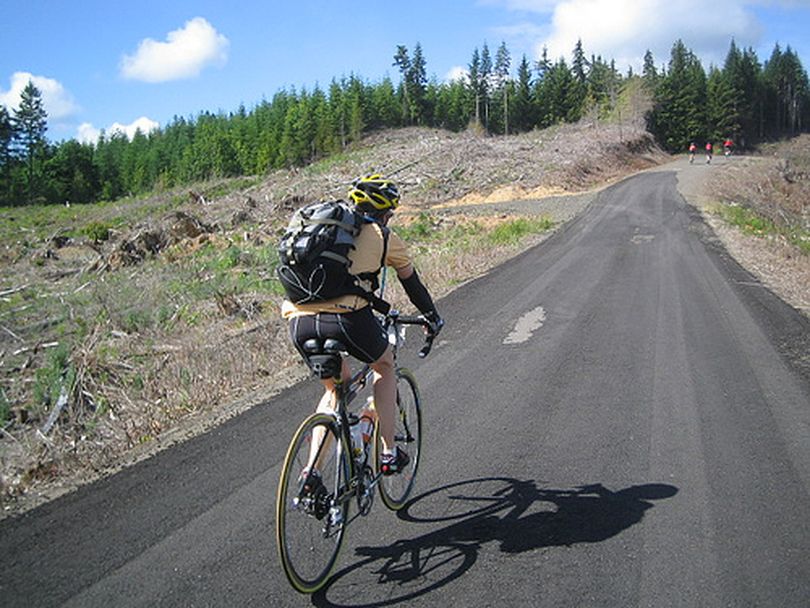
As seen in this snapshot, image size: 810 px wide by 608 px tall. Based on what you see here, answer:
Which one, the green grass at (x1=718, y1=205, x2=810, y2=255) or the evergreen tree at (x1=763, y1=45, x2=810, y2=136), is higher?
the evergreen tree at (x1=763, y1=45, x2=810, y2=136)

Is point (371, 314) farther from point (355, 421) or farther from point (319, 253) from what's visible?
point (355, 421)

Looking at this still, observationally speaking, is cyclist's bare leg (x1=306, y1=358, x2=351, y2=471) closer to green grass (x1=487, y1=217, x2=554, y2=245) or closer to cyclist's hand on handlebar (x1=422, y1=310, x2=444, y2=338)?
cyclist's hand on handlebar (x1=422, y1=310, x2=444, y2=338)

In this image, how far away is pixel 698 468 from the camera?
4.73 m

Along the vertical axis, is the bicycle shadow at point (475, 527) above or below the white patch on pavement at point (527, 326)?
below

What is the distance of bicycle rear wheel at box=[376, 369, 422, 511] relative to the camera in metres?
4.21

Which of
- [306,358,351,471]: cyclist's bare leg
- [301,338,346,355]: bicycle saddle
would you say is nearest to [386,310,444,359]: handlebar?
[306,358,351,471]: cyclist's bare leg

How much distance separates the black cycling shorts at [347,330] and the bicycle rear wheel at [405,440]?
2.51ft

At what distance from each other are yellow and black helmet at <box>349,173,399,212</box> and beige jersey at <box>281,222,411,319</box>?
0.23m

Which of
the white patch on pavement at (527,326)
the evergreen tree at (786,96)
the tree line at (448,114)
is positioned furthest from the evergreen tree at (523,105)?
the white patch on pavement at (527,326)

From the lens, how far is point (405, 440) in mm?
4441

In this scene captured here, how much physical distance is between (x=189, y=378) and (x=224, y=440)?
1.90 meters

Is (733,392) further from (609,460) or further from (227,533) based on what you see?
(227,533)

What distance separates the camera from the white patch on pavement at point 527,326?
341 inches

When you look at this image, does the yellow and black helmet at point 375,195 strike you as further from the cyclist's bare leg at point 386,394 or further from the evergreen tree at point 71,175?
the evergreen tree at point 71,175
